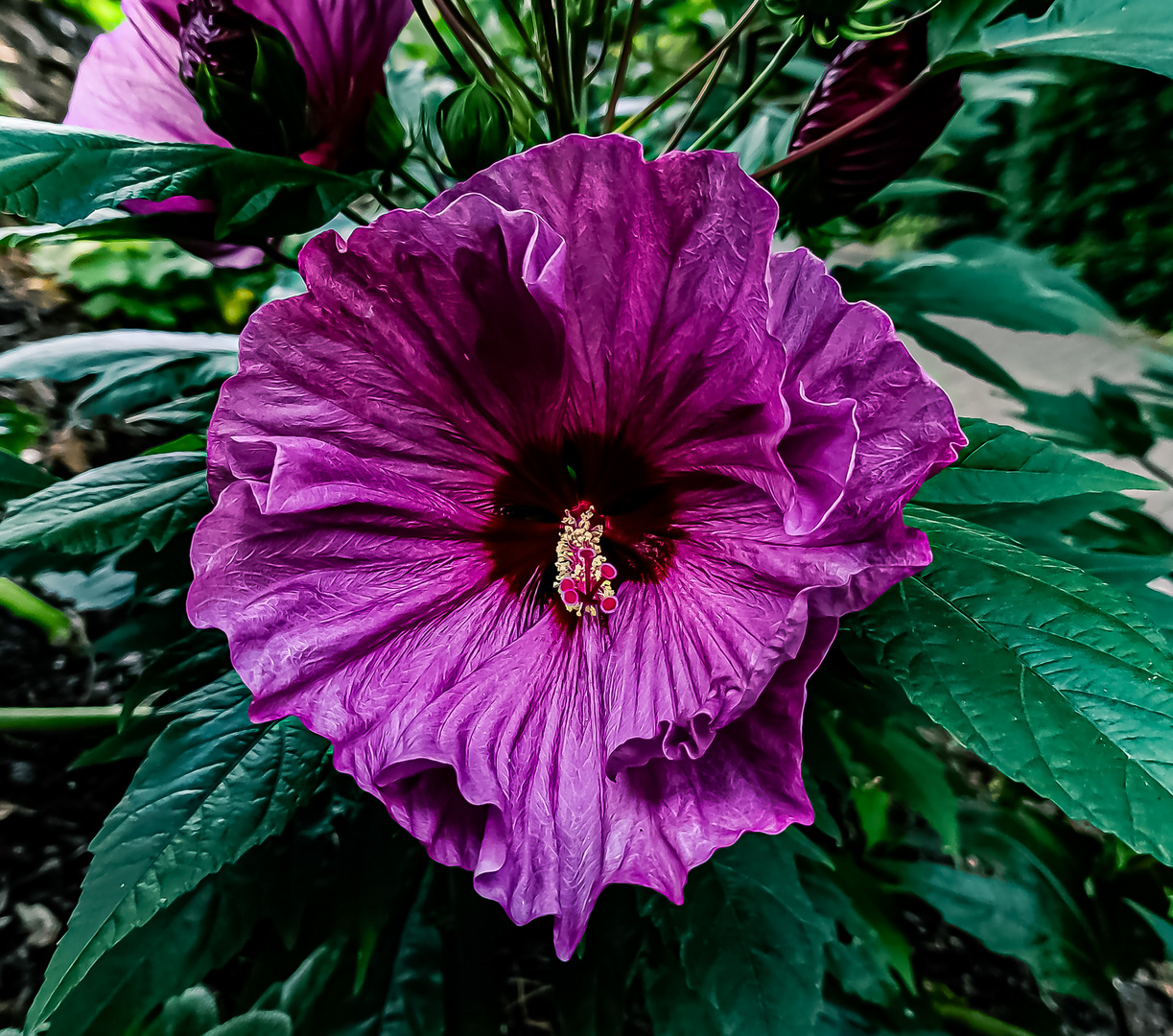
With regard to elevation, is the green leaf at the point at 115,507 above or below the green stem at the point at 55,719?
above

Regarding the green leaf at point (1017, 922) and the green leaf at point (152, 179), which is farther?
the green leaf at point (1017, 922)

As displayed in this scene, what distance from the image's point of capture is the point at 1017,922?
766 millimetres

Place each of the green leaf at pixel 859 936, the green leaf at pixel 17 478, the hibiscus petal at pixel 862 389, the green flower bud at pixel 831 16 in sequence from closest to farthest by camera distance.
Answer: the hibiscus petal at pixel 862 389, the green flower bud at pixel 831 16, the green leaf at pixel 17 478, the green leaf at pixel 859 936

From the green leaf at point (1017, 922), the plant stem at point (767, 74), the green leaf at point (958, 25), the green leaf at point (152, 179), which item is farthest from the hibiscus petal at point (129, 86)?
the green leaf at point (1017, 922)

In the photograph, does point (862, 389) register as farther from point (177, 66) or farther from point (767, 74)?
point (177, 66)

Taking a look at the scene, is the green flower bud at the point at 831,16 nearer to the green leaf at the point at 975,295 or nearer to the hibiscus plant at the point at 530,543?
the hibiscus plant at the point at 530,543

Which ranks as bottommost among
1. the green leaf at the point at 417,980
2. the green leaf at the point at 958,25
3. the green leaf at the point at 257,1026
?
the green leaf at the point at 417,980

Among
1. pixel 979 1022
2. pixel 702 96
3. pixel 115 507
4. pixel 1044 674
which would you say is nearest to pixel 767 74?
pixel 702 96

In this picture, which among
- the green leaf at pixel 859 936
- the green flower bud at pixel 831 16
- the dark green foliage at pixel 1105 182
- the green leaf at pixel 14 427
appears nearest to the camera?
the green flower bud at pixel 831 16

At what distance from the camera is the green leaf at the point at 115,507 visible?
450mm

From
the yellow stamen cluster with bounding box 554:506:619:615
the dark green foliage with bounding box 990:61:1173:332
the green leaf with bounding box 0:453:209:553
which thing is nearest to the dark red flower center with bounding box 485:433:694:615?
the yellow stamen cluster with bounding box 554:506:619:615

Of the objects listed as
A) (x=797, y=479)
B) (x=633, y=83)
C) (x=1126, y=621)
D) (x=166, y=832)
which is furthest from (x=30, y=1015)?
(x=633, y=83)

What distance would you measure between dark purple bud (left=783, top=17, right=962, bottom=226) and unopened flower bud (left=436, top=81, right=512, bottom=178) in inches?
7.4

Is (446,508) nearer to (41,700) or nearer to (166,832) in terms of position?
(166,832)
